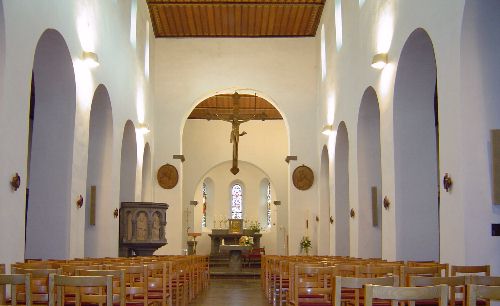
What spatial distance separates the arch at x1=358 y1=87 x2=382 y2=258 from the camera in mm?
13227

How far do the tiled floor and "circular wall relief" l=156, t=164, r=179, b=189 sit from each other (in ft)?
16.4

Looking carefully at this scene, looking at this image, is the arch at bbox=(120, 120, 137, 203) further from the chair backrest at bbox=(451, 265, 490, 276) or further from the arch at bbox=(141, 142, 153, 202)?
the chair backrest at bbox=(451, 265, 490, 276)

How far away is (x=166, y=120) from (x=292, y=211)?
4.93 meters

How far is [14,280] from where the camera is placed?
15.3ft

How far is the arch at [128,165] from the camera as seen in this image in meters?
16.4

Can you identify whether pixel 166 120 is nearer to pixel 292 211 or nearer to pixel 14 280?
pixel 292 211

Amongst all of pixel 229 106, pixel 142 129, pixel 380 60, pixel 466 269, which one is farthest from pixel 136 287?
pixel 229 106

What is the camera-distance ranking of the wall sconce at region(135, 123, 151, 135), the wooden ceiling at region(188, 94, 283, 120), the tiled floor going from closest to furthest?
the tiled floor < the wall sconce at region(135, 123, 151, 135) < the wooden ceiling at region(188, 94, 283, 120)

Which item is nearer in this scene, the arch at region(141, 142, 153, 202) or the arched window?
the arch at region(141, 142, 153, 202)

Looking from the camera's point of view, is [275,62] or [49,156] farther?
[275,62]

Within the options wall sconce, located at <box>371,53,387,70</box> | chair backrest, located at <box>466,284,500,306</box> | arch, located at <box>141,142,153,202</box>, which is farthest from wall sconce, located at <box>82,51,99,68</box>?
chair backrest, located at <box>466,284,500,306</box>

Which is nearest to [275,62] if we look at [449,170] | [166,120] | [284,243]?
[166,120]

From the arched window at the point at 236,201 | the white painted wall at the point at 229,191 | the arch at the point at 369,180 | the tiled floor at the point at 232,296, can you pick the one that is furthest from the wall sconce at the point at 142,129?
the arched window at the point at 236,201

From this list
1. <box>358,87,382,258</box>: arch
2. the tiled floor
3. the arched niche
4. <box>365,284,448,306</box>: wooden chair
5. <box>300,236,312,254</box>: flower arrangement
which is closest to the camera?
<box>365,284,448,306</box>: wooden chair
